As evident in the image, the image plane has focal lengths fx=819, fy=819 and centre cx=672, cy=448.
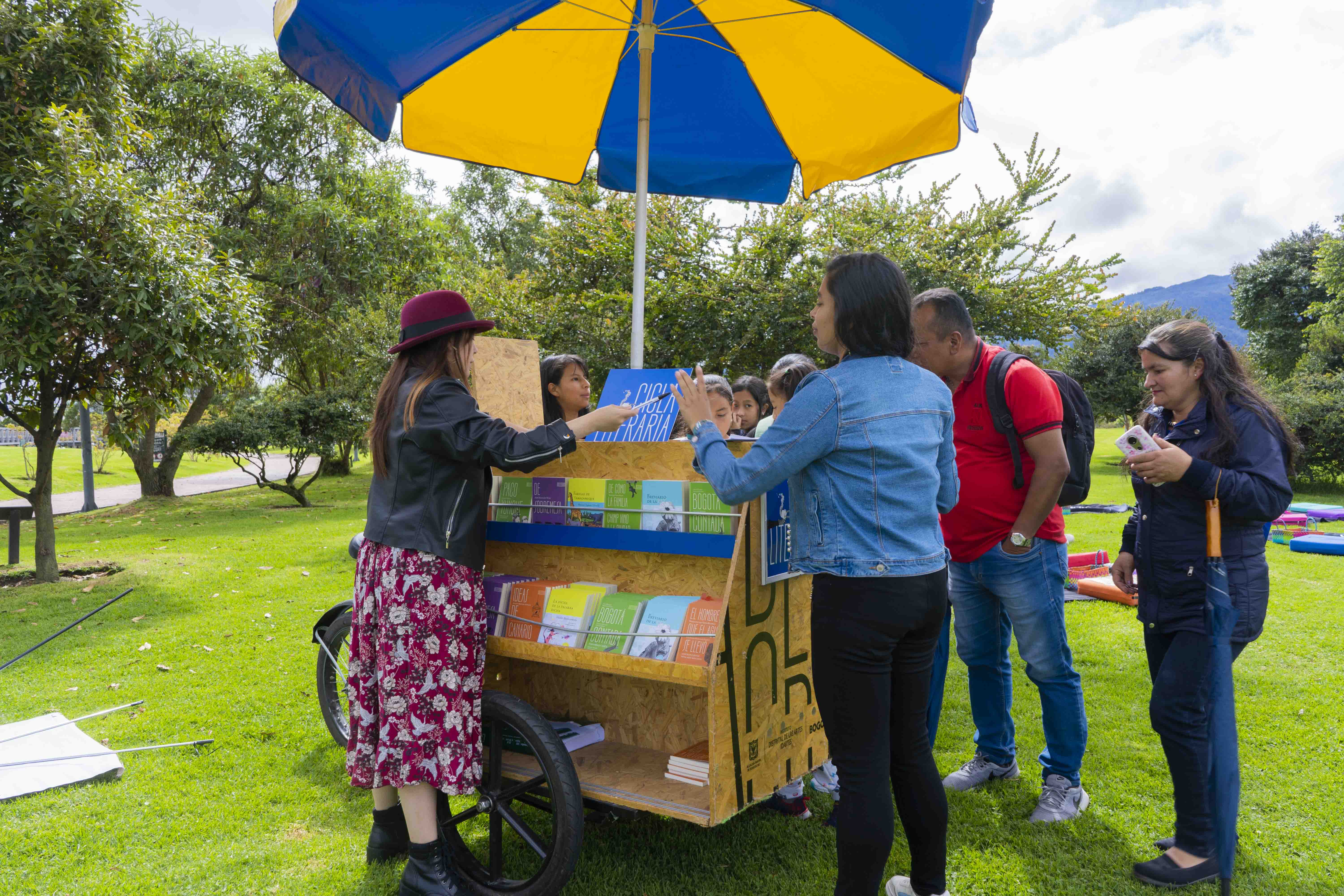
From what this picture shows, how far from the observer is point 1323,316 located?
23391 millimetres

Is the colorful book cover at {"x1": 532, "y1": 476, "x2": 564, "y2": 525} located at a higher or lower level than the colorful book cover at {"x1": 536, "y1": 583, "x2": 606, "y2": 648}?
higher

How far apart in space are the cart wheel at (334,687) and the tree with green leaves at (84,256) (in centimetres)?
497

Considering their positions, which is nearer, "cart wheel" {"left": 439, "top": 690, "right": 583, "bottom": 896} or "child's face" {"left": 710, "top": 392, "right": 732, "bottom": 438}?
"cart wheel" {"left": 439, "top": 690, "right": 583, "bottom": 896}

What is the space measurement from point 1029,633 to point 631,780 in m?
1.63

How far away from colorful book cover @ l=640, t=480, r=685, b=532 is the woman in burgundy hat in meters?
0.28

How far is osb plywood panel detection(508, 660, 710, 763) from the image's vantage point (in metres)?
3.12

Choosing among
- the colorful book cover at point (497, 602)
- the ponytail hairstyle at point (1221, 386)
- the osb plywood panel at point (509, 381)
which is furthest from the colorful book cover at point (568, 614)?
the ponytail hairstyle at point (1221, 386)

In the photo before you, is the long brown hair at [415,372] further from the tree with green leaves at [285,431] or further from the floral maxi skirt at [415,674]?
the tree with green leaves at [285,431]

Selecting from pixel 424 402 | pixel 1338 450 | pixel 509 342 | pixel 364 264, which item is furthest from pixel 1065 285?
pixel 364 264

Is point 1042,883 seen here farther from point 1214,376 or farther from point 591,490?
point 591,490

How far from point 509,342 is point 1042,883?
9.19 feet

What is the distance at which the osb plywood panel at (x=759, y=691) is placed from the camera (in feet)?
8.09

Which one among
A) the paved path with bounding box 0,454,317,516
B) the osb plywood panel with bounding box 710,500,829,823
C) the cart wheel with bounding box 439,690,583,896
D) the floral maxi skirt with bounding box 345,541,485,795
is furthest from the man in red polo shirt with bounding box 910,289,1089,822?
the paved path with bounding box 0,454,317,516

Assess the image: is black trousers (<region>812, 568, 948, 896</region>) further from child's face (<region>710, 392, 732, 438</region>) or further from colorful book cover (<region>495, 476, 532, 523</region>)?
child's face (<region>710, 392, 732, 438</region>)
